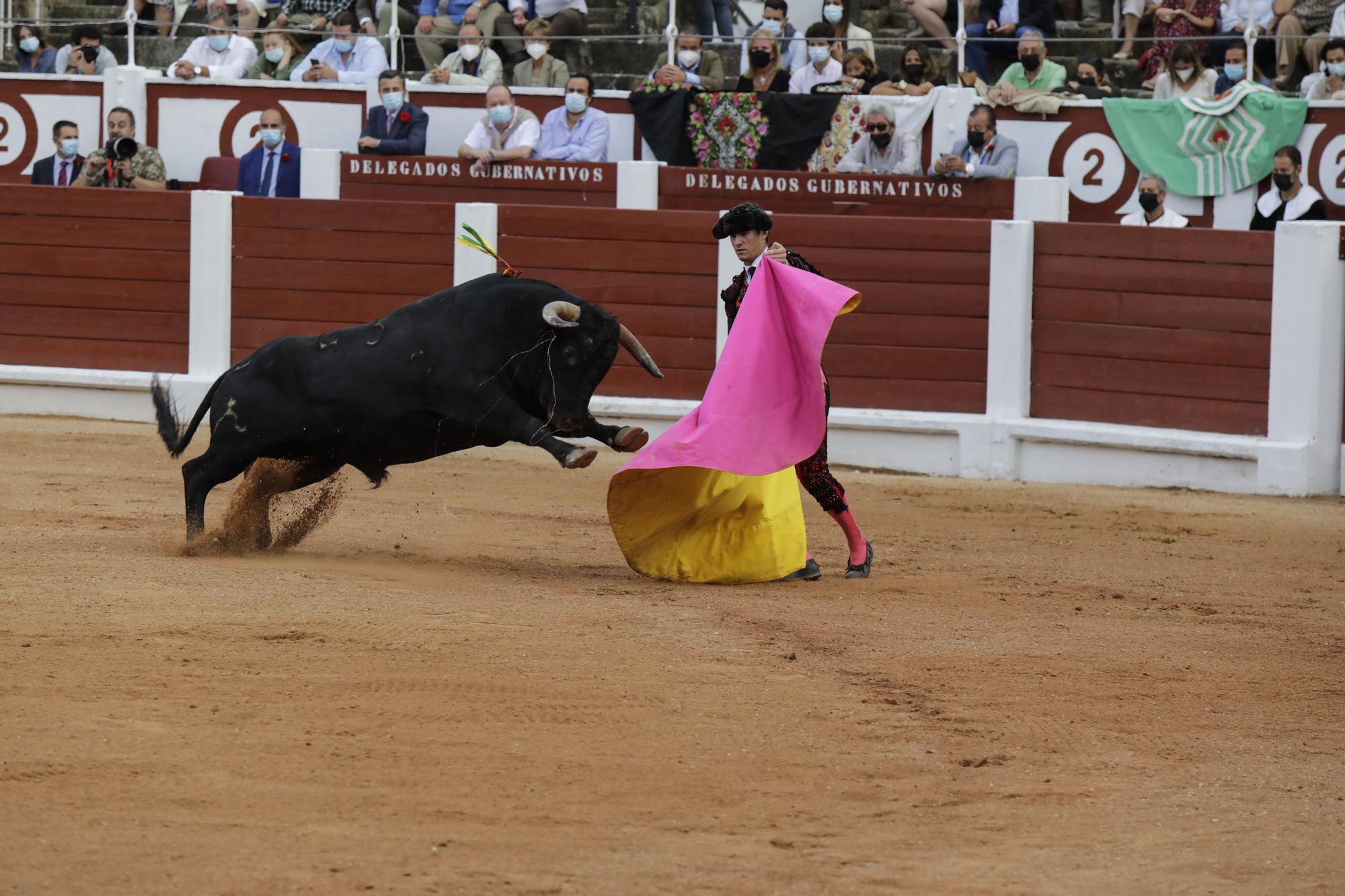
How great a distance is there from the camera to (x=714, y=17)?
13.3 m

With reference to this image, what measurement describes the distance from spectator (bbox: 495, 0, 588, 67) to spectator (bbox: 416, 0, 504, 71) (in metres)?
0.08

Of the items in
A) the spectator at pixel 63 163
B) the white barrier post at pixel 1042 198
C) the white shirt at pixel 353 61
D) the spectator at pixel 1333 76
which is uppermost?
the white shirt at pixel 353 61

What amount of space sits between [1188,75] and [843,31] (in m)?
2.34

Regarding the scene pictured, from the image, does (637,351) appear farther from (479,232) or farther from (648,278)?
(479,232)

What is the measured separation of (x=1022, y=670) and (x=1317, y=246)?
455cm

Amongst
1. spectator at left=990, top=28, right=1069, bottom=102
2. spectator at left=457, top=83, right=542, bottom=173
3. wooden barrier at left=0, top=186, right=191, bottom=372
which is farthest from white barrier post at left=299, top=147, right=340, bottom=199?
spectator at left=990, top=28, right=1069, bottom=102

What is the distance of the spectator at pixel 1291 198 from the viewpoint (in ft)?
33.1

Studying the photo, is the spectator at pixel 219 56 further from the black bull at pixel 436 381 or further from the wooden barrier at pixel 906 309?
the black bull at pixel 436 381

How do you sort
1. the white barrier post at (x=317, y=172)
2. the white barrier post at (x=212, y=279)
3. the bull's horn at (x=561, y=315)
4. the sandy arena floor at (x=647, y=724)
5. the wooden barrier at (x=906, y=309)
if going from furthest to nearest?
the white barrier post at (x=317, y=172) < the white barrier post at (x=212, y=279) < the wooden barrier at (x=906, y=309) < the bull's horn at (x=561, y=315) < the sandy arena floor at (x=647, y=724)

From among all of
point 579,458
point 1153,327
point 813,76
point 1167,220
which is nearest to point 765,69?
point 813,76

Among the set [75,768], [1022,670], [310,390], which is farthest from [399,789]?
[310,390]

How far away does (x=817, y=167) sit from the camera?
11781 mm

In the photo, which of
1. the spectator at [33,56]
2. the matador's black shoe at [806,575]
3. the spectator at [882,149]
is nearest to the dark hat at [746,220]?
the matador's black shoe at [806,575]

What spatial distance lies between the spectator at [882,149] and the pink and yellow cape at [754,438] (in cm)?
544
